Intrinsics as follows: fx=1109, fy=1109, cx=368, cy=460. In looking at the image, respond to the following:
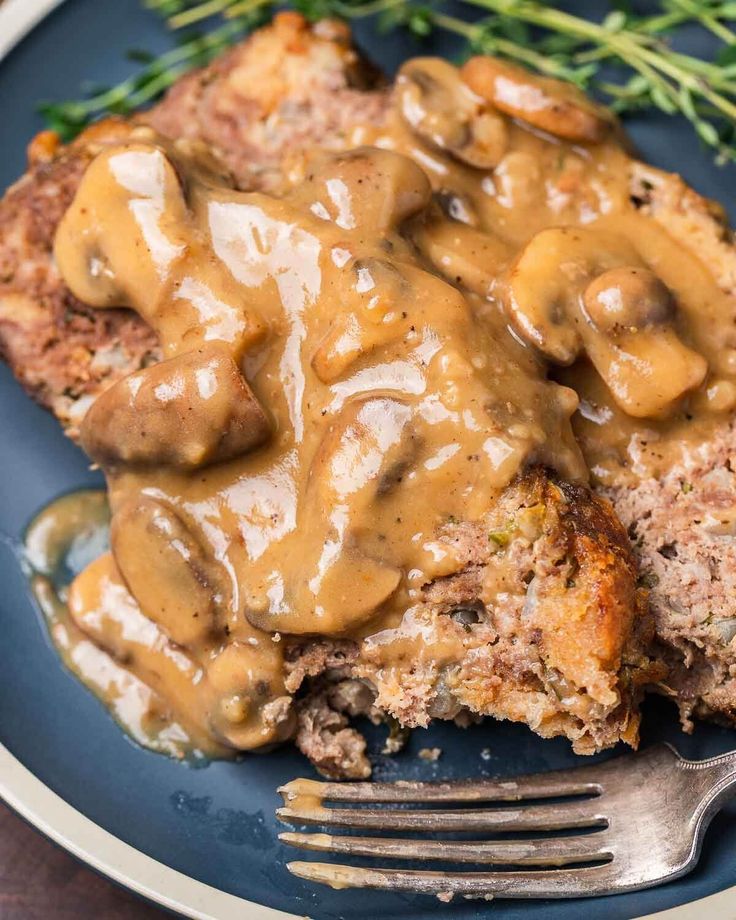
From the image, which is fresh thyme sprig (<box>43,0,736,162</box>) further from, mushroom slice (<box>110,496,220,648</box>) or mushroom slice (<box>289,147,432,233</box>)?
mushroom slice (<box>110,496,220,648</box>)

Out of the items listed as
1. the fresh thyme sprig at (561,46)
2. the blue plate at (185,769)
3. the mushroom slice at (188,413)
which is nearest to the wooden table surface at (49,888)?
the blue plate at (185,769)

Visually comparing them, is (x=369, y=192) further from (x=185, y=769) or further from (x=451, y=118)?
(x=185, y=769)

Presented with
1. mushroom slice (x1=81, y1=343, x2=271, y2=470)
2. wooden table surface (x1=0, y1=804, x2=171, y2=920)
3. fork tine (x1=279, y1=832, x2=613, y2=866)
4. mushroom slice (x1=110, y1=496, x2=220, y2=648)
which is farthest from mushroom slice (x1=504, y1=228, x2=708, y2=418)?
wooden table surface (x1=0, y1=804, x2=171, y2=920)

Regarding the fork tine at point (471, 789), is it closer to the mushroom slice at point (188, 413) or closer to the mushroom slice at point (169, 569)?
the mushroom slice at point (169, 569)

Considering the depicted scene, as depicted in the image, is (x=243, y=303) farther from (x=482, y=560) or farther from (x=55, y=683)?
(x=55, y=683)

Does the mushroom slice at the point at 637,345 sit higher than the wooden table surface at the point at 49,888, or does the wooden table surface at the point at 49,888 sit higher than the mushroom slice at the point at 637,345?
the mushroom slice at the point at 637,345

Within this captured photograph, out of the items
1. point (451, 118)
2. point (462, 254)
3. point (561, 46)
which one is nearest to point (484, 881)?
point (462, 254)

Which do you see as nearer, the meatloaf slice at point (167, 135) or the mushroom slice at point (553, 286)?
the mushroom slice at point (553, 286)
